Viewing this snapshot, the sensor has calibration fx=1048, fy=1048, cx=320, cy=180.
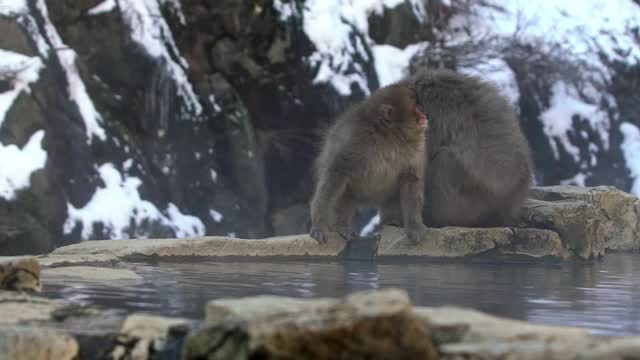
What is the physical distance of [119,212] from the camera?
816 cm

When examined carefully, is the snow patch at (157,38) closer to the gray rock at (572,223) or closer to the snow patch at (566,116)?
the snow patch at (566,116)

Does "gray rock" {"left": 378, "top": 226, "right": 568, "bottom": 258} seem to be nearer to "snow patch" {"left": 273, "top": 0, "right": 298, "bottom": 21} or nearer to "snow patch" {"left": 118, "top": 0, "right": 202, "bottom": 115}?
"snow patch" {"left": 118, "top": 0, "right": 202, "bottom": 115}

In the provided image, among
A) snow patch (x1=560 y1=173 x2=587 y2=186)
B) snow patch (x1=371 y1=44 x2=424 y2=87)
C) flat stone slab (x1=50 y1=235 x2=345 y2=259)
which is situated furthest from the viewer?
snow patch (x1=560 y1=173 x2=587 y2=186)

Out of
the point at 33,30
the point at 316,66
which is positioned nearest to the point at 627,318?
the point at 33,30

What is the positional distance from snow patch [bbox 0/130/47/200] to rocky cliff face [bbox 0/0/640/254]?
0.01 m

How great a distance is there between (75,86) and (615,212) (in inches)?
170

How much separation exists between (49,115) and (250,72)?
2375 mm

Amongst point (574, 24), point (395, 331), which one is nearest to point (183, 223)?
point (574, 24)

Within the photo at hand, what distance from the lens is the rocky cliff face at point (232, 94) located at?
7941 mm

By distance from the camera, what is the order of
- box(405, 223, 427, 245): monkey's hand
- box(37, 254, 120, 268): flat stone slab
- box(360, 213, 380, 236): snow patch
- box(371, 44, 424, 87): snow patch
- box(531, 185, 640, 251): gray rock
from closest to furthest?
box(37, 254, 120, 268): flat stone slab < box(405, 223, 427, 245): monkey's hand < box(531, 185, 640, 251): gray rock < box(360, 213, 380, 236): snow patch < box(371, 44, 424, 87): snow patch

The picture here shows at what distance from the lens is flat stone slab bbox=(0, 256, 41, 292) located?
2918 millimetres

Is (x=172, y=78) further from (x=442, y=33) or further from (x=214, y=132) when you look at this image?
(x=442, y=33)

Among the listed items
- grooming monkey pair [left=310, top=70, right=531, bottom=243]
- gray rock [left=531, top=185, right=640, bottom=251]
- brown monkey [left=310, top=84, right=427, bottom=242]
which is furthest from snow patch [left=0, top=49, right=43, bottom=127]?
gray rock [left=531, top=185, right=640, bottom=251]

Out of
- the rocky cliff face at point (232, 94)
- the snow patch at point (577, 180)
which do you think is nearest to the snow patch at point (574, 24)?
the rocky cliff face at point (232, 94)
